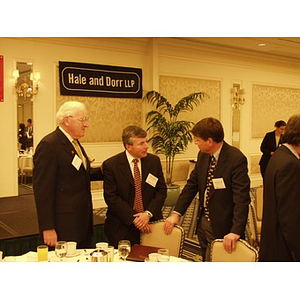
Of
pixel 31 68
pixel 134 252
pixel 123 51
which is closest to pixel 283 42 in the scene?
pixel 123 51

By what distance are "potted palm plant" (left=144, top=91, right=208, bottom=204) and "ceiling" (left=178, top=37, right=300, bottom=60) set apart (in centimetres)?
130

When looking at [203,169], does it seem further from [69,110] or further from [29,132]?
[29,132]

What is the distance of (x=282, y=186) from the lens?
2.19m

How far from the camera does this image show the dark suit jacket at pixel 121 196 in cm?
296

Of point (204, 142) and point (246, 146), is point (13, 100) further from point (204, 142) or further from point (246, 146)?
point (246, 146)

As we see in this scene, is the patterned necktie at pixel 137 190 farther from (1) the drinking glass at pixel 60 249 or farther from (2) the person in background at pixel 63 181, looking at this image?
(1) the drinking glass at pixel 60 249

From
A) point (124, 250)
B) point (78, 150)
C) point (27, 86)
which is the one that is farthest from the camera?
point (27, 86)

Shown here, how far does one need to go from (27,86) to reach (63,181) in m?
3.92

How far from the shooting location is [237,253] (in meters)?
2.41

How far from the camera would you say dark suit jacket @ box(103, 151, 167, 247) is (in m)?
2.96

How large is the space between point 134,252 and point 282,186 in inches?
37.4

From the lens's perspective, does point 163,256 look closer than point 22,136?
Yes

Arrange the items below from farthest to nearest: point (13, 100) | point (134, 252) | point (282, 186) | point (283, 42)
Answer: point (283, 42)
point (13, 100)
point (134, 252)
point (282, 186)

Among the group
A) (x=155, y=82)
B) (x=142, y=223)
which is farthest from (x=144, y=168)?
(x=155, y=82)
